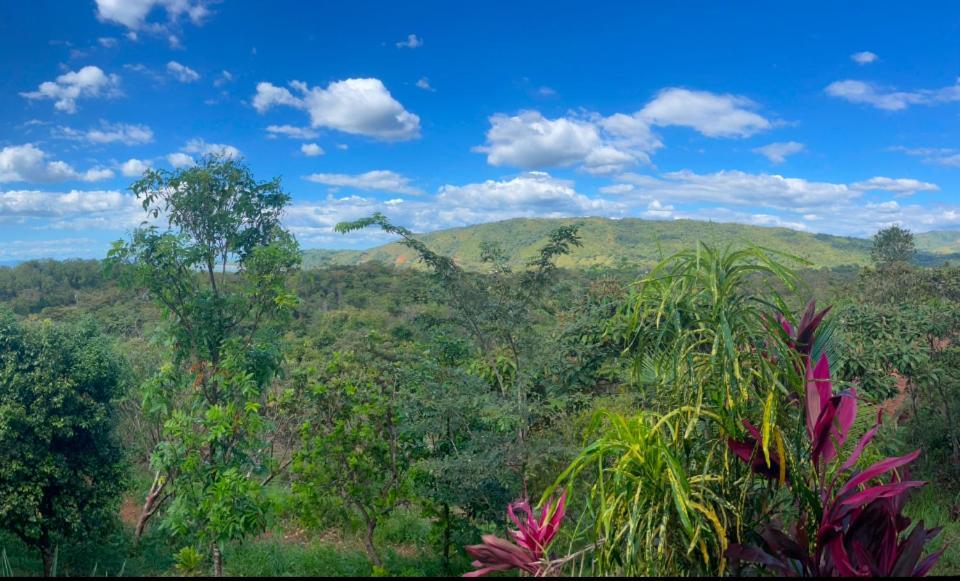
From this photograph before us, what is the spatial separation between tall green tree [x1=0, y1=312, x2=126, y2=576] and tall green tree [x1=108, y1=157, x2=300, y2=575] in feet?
2.97

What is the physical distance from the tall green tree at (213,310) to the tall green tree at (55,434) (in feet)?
2.97

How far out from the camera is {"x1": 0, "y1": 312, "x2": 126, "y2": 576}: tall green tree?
249 inches

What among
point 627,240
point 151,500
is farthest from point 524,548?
point 627,240

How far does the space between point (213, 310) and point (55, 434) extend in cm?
261

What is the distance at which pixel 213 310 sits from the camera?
6.28m

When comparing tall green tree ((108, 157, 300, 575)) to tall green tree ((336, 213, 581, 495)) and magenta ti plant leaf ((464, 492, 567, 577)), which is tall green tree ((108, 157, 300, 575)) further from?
magenta ti plant leaf ((464, 492, 567, 577))

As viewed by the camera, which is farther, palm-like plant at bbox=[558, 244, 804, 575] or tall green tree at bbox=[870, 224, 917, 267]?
tall green tree at bbox=[870, 224, 917, 267]

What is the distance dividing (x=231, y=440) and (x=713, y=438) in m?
4.97

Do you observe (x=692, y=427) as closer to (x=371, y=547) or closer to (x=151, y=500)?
(x=371, y=547)

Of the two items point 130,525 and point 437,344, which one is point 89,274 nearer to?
point 130,525

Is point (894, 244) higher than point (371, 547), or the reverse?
point (894, 244)

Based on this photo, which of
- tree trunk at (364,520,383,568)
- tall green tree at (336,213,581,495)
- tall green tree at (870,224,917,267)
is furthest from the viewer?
tall green tree at (870,224,917,267)

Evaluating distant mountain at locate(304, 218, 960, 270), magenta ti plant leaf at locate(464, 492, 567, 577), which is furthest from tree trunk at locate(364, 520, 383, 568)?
distant mountain at locate(304, 218, 960, 270)

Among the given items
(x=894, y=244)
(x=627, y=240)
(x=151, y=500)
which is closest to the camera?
(x=151, y=500)
